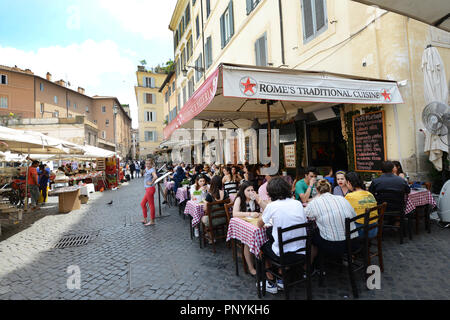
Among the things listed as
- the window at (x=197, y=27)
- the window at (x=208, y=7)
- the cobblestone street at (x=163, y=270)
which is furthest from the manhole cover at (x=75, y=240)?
the window at (x=197, y=27)

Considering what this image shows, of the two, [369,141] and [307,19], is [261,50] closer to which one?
[307,19]

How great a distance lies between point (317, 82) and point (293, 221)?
287cm

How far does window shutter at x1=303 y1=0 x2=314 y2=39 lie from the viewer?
7430mm

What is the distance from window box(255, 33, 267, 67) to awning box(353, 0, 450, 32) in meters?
6.93

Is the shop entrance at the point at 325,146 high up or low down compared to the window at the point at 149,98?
down

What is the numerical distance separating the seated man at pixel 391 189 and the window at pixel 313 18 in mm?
5106

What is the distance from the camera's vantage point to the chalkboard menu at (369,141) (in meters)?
5.71

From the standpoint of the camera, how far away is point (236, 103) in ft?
20.5

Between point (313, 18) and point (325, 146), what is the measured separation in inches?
171

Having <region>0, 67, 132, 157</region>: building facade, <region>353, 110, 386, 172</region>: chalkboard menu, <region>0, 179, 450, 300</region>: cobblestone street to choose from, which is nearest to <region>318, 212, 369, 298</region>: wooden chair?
<region>0, 179, 450, 300</region>: cobblestone street

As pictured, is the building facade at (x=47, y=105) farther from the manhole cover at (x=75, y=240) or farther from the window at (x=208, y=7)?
the manhole cover at (x=75, y=240)

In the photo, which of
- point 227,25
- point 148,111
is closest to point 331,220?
point 227,25

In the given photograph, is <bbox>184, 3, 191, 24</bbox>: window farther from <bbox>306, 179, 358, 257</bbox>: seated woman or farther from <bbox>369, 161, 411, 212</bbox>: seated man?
<bbox>306, 179, 358, 257</bbox>: seated woman

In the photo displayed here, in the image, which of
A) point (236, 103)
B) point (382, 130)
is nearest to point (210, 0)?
point (236, 103)
